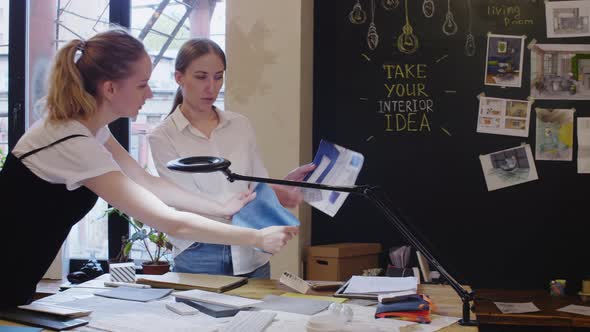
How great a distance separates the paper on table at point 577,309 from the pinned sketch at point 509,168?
2.64 ft

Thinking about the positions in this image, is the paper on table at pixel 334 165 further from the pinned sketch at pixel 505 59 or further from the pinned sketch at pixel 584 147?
the pinned sketch at pixel 584 147

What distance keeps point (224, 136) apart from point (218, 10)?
86.0 inches

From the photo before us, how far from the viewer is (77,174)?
183 centimetres

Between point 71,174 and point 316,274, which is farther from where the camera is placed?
point 316,274

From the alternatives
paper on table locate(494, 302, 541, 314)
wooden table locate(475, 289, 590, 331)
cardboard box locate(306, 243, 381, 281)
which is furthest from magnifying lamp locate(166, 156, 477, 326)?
cardboard box locate(306, 243, 381, 281)

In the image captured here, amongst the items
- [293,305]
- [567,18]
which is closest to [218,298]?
[293,305]

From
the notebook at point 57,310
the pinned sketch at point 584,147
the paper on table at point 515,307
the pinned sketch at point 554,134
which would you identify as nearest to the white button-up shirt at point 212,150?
the notebook at point 57,310

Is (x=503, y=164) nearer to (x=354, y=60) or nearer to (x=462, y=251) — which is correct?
(x=462, y=251)

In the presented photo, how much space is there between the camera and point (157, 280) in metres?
2.25

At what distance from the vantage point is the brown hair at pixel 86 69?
1.93 m

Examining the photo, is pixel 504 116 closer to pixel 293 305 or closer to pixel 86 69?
pixel 293 305

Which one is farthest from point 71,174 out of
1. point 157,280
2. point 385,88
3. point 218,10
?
point 218,10

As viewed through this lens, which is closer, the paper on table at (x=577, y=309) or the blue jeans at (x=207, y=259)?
the blue jeans at (x=207, y=259)

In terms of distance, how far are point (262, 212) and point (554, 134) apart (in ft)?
7.74
